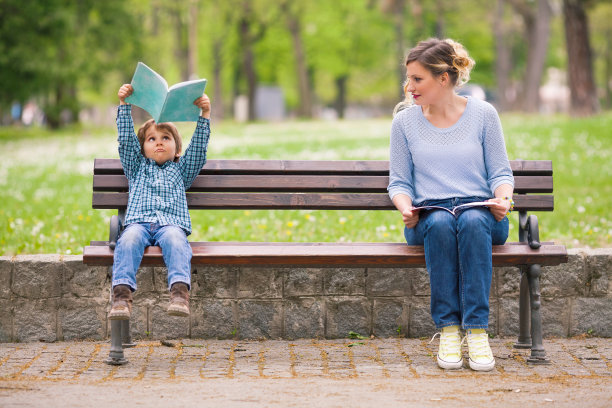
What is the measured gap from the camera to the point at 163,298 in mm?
5379

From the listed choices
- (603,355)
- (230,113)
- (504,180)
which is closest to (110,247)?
(504,180)

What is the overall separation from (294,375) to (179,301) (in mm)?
666

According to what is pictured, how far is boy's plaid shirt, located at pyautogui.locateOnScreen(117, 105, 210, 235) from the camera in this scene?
4.96 meters

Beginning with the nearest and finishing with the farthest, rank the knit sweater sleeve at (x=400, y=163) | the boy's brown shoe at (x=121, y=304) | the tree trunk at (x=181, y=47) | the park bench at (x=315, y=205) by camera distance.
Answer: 1. the boy's brown shoe at (x=121, y=304)
2. the park bench at (x=315, y=205)
3. the knit sweater sleeve at (x=400, y=163)
4. the tree trunk at (x=181, y=47)

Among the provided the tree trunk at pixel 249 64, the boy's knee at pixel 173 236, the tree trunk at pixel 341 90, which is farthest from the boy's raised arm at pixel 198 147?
the tree trunk at pixel 341 90

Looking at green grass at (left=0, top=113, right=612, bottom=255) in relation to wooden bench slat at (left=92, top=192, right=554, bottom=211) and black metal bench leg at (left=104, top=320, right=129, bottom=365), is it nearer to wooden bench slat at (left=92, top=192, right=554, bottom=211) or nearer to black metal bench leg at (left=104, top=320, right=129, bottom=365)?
wooden bench slat at (left=92, top=192, right=554, bottom=211)

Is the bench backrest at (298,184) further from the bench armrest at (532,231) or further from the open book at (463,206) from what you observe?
the open book at (463,206)

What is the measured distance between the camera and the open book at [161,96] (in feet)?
15.9

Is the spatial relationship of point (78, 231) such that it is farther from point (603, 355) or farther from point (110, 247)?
point (603, 355)

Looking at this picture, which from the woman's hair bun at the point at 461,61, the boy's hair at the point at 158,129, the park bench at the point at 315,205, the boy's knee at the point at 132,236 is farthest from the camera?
the boy's hair at the point at 158,129

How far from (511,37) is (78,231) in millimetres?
42807

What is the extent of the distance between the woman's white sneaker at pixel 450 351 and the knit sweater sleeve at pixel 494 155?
78 cm

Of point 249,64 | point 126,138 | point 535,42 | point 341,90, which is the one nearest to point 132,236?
point 126,138

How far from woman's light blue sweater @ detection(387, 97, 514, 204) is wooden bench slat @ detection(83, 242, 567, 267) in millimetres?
335
